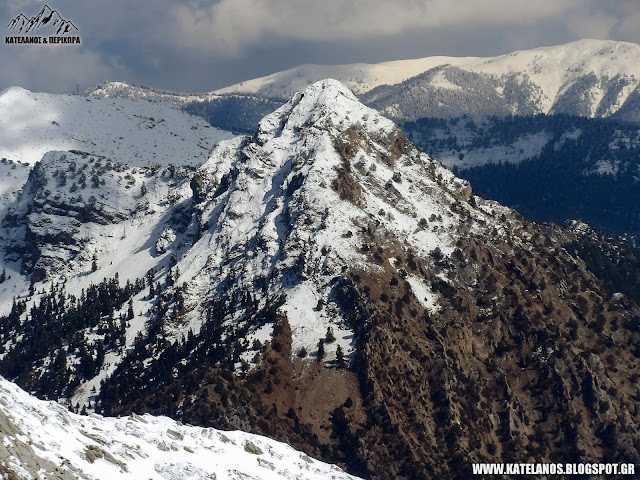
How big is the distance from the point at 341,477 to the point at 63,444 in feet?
158

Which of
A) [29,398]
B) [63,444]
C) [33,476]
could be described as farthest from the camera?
[29,398]

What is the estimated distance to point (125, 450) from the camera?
12219 cm

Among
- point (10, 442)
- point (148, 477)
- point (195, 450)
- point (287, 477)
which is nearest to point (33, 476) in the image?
point (10, 442)

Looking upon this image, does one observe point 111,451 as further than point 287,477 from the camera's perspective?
No

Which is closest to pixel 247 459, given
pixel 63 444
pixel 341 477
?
pixel 341 477

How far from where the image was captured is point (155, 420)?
139 m

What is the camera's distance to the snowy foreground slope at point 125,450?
106500mm

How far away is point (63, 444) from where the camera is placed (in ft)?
375

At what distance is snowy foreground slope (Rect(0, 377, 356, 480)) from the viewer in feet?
349

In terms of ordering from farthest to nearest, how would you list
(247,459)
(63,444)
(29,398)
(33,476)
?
(247,459), (29,398), (63,444), (33,476)

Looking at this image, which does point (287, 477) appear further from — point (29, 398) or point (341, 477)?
point (29, 398)

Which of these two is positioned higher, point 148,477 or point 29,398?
point 29,398

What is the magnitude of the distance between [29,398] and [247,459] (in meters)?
32.0

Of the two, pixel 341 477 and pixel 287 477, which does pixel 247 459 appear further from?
pixel 341 477
